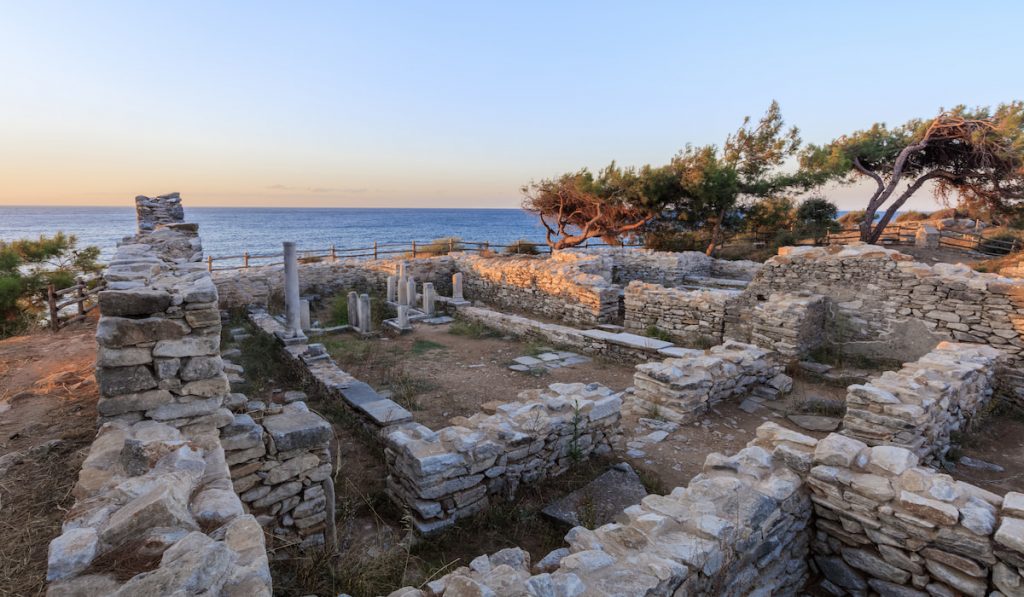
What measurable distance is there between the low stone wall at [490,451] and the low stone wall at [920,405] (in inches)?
110

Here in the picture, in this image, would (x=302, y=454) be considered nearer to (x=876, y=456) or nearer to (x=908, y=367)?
(x=876, y=456)

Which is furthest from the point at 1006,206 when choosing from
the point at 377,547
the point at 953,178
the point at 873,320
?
the point at 377,547

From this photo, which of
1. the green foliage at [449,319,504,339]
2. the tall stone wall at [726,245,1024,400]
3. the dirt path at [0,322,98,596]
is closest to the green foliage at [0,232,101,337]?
the dirt path at [0,322,98,596]

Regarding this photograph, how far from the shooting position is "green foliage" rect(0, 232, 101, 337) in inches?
443

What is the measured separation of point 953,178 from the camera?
1908 centimetres

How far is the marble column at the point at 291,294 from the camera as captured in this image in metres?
10.3

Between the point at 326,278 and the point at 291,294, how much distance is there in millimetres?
7216

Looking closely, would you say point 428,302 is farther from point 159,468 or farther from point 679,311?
point 159,468

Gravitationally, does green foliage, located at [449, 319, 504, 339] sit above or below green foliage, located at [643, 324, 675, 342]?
below

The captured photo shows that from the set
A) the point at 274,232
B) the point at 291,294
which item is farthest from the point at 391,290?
the point at 274,232

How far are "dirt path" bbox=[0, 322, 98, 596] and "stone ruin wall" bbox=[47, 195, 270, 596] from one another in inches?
7.9

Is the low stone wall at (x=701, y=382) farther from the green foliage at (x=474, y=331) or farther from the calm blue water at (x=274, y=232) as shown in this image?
the calm blue water at (x=274, y=232)

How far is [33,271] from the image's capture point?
1239 cm

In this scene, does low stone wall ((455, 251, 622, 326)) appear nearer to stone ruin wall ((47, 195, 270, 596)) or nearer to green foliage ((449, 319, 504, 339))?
green foliage ((449, 319, 504, 339))
